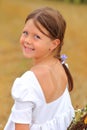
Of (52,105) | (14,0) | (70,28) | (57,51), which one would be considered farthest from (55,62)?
(14,0)

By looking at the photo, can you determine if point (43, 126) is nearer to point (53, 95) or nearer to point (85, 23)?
point (53, 95)

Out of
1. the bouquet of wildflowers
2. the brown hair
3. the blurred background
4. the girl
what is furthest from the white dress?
the blurred background

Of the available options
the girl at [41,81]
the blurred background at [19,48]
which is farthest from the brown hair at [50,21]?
the blurred background at [19,48]

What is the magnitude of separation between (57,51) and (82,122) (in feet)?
1.24

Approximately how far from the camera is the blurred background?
480 cm

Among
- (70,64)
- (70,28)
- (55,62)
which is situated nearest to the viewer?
(55,62)

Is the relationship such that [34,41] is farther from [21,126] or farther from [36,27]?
[21,126]

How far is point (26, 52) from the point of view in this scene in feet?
7.61

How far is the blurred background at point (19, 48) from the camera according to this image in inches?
189

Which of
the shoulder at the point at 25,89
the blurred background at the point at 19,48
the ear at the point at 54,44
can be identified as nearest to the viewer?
the shoulder at the point at 25,89

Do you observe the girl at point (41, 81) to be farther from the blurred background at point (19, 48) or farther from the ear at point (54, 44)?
the blurred background at point (19, 48)

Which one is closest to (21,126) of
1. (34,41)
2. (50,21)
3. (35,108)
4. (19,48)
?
(35,108)

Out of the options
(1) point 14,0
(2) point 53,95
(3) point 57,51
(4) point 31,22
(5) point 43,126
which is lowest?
(1) point 14,0

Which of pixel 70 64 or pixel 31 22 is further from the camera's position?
pixel 70 64
